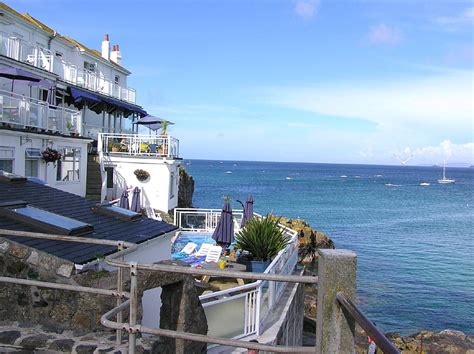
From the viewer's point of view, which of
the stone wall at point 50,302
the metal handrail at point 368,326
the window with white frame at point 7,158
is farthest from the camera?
the window with white frame at point 7,158

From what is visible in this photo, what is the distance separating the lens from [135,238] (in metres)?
9.04

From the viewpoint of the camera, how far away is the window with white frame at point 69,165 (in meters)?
20.8

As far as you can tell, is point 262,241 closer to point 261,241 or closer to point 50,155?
point 261,241

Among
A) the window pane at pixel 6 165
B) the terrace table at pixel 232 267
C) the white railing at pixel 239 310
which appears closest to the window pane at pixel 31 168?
the window pane at pixel 6 165

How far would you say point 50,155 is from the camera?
1845 cm

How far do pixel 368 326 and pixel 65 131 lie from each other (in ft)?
66.2

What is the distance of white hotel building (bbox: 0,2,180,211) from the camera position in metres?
17.5

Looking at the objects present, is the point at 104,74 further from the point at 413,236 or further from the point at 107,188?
the point at 413,236

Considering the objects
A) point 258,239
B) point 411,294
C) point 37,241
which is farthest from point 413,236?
point 37,241

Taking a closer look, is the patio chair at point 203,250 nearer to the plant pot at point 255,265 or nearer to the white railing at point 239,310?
the plant pot at point 255,265

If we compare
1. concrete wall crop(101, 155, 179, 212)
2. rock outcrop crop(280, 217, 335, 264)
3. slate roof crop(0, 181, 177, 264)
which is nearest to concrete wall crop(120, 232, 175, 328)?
slate roof crop(0, 181, 177, 264)

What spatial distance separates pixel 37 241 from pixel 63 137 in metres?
14.1

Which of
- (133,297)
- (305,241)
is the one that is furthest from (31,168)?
(305,241)

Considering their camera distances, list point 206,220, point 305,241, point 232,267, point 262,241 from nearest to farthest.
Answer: point 232,267, point 262,241, point 206,220, point 305,241
